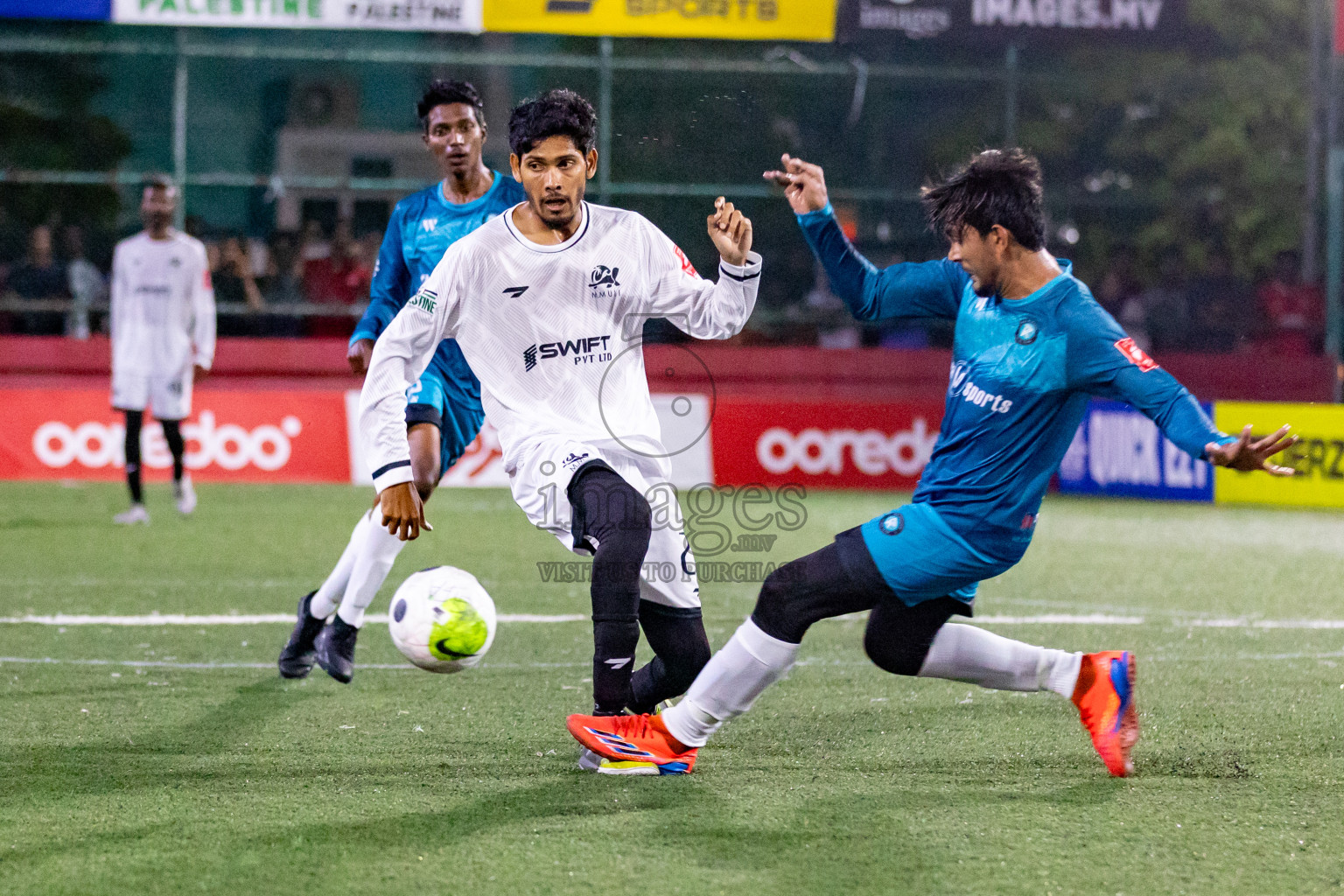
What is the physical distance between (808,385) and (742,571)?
24.3 feet

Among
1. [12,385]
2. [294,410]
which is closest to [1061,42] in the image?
[294,410]

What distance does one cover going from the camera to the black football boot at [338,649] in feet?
18.1

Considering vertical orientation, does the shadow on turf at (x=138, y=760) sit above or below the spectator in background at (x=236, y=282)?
below

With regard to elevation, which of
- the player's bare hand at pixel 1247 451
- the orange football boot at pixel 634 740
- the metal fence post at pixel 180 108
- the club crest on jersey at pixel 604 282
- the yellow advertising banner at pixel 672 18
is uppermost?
the yellow advertising banner at pixel 672 18

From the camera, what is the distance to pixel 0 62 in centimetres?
1753

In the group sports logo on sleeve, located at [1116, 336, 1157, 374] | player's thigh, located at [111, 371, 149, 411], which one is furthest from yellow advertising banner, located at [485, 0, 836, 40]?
sports logo on sleeve, located at [1116, 336, 1157, 374]

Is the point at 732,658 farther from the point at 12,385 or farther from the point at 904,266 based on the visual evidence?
the point at 12,385

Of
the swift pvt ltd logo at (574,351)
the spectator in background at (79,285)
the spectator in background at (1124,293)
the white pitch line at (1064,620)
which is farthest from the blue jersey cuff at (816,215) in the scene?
the spectator in background at (1124,293)

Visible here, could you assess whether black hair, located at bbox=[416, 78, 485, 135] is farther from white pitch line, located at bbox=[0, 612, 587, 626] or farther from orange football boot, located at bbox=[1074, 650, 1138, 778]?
orange football boot, located at bbox=[1074, 650, 1138, 778]

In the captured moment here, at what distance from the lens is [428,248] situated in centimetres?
588

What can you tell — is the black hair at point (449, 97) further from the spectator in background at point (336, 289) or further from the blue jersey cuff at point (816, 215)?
the spectator in background at point (336, 289)

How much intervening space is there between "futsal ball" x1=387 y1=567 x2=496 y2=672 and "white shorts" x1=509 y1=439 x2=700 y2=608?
1.05 ft

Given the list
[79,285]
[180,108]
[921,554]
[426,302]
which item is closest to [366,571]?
[426,302]

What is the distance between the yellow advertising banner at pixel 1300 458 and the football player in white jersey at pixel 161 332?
8385 millimetres
